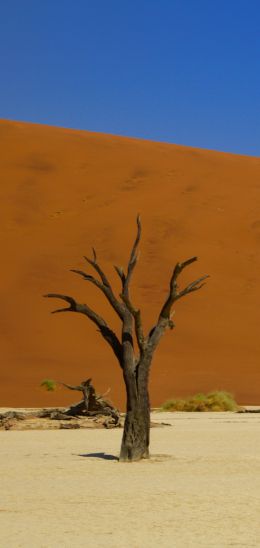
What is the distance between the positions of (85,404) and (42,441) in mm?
3893

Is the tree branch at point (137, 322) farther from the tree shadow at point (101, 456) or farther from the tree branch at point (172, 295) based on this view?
the tree shadow at point (101, 456)

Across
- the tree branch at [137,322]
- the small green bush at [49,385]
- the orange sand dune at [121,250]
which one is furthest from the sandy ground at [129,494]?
the orange sand dune at [121,250]

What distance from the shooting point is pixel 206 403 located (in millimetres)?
27844

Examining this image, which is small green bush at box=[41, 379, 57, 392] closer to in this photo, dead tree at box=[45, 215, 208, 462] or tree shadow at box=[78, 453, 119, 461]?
tree shadow at box=[78, 453, 119, 461]

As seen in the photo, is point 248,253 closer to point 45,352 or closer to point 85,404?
point 45,352

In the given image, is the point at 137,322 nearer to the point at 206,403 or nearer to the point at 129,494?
the point at 129,494

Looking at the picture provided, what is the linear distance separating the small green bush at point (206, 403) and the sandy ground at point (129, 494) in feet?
30.8

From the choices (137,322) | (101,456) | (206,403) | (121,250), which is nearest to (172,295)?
(137,322)

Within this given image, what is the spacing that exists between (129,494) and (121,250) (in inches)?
1320

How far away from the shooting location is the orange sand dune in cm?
3331

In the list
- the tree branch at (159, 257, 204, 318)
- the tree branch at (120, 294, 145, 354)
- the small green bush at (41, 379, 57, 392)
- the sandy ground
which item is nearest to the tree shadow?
the sandy ground

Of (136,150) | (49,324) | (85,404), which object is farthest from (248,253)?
(85,404)

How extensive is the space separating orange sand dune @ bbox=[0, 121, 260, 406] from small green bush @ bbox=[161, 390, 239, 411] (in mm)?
1951

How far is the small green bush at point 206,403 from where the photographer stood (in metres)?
27.5
